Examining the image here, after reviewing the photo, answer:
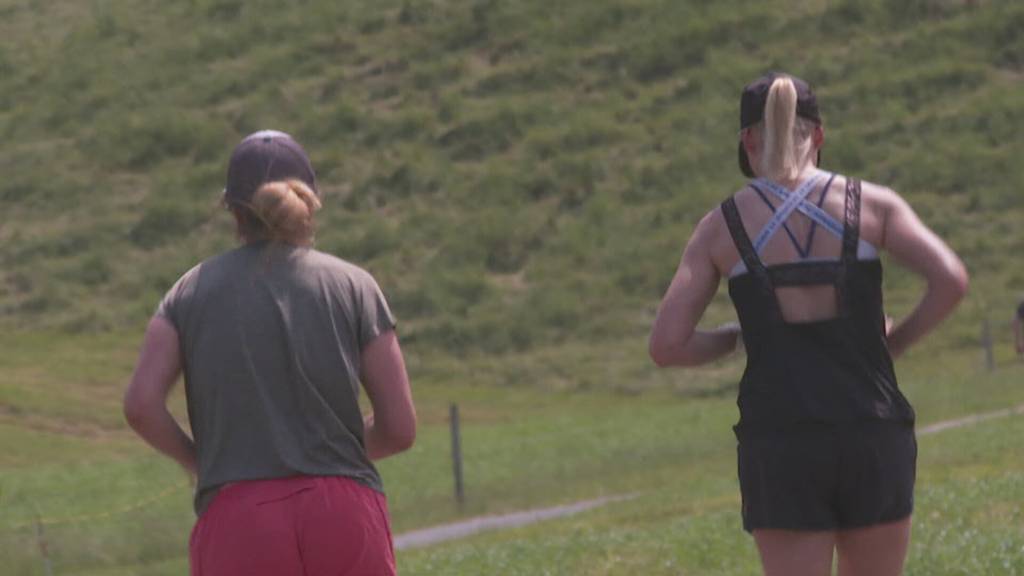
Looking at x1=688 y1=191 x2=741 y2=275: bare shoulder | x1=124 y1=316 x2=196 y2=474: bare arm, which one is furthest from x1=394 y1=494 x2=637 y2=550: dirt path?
x1=124 y1=316 x2=196 y2=474: bare arm

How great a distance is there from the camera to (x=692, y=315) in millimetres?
5238

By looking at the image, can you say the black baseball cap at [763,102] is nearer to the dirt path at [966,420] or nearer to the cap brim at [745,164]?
the cap brim at [745,164]

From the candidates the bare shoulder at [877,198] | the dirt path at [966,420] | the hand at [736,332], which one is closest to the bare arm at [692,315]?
the hand at [736,332]

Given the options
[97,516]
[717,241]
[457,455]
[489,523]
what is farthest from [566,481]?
[717,241]

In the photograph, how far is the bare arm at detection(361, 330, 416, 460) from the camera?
501 centimetres

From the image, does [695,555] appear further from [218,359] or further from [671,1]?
[671,1]

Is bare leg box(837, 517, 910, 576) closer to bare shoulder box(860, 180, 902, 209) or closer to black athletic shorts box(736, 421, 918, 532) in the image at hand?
black athletic shorts box(736, 421, 918, 532)

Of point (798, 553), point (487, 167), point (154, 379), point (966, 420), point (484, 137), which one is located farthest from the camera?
point (484, 137)

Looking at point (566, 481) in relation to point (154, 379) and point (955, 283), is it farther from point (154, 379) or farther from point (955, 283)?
point (154, 379)

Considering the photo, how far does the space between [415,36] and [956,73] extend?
16.4m

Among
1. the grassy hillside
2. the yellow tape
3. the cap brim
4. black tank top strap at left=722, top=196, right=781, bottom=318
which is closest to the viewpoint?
black tank top strap at left=722, top=196, right=781, bottom=318

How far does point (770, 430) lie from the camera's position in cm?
508

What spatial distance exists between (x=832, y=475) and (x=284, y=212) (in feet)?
4.68

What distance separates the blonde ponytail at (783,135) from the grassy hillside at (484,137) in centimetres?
4215
